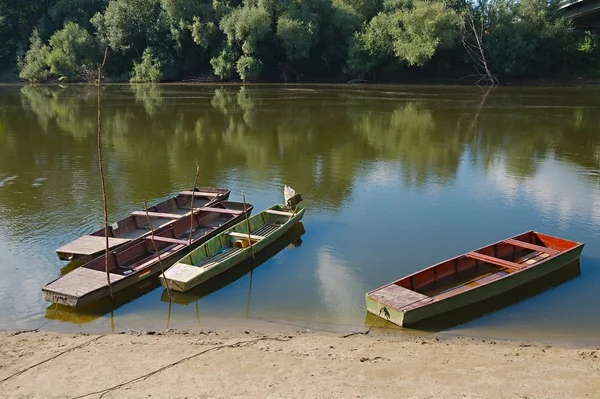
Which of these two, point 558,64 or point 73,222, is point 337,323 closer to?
point 73,222

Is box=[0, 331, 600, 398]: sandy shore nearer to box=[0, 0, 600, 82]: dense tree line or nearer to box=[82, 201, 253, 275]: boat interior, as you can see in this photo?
box=[82, 201, 253, 275]: boat interior

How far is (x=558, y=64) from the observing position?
55031mm

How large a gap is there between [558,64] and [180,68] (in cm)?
3965

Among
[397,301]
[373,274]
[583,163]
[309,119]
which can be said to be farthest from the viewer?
[309,119]

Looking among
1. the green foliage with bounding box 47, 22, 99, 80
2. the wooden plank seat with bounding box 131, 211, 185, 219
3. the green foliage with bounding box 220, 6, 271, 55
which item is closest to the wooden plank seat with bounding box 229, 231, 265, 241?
the wooden plank seat with bounding box 131, 211, 185, 219

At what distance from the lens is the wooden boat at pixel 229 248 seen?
34.9ft

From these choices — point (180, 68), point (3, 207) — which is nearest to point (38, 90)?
point (180, 68)

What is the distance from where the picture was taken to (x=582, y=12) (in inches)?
1959

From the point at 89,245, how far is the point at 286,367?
5.99 m

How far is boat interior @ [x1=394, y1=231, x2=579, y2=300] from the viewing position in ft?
34.5

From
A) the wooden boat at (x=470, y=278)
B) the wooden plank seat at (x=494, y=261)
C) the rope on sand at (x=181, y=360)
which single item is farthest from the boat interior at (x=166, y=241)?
the wooden plank seat at (x=494, y=261)

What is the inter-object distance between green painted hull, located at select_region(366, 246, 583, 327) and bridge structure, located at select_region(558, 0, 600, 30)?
4470 cm

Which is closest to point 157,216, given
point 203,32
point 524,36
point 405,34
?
point 405,34

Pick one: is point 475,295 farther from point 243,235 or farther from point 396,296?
point 243,235
